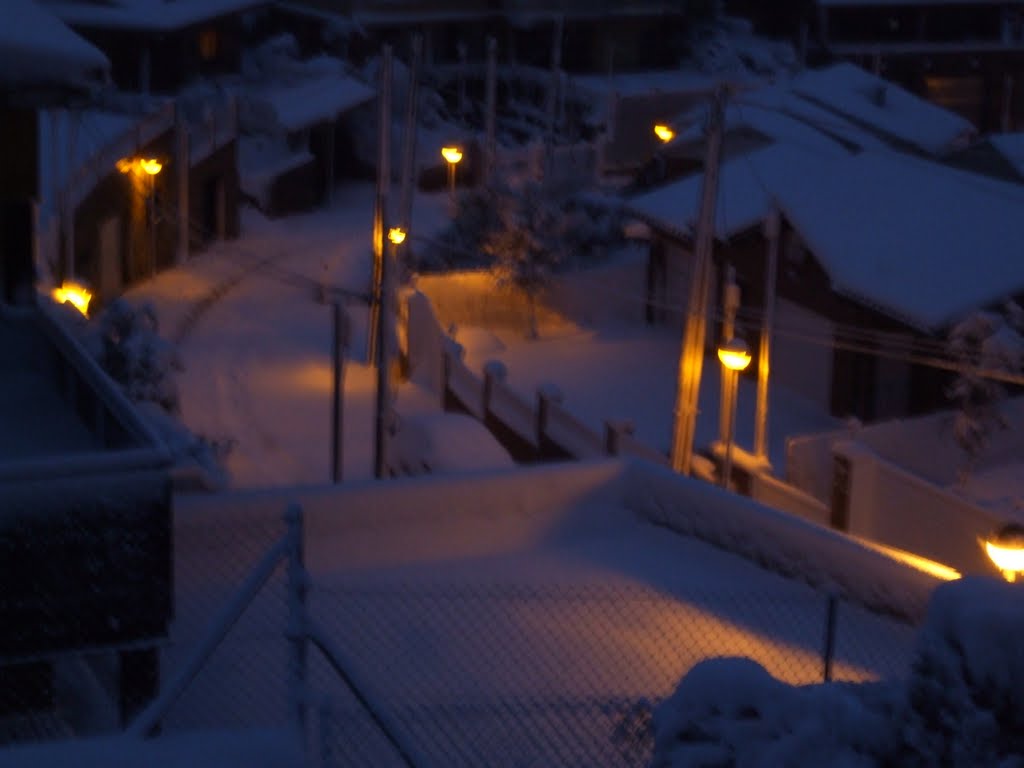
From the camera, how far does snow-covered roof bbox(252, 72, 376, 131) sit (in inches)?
1556

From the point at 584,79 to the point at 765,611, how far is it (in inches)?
1571

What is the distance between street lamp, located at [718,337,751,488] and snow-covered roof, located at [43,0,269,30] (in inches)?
983

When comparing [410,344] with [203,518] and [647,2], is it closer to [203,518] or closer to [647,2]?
[203,518]

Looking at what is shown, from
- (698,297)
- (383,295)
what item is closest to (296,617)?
(698,297)

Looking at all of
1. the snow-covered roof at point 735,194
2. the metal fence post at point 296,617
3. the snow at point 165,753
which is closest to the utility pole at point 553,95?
the snow-covered roof at point 735,194

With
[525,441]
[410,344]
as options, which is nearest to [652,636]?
[525,441]

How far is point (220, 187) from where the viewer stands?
114ft

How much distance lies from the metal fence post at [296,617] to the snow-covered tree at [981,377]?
1320 cm

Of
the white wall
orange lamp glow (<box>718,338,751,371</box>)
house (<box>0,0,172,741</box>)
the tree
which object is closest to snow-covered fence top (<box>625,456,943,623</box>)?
orange lamp glow (<box>718,338,751,371</box>)

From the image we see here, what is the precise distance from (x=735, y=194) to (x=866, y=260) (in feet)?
14.4

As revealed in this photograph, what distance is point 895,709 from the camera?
492 cm

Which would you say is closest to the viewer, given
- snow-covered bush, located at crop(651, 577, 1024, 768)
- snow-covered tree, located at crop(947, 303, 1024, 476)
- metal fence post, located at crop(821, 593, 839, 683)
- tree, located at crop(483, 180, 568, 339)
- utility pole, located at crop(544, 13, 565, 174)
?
snow-covered bush, located at crop(651, 577, 1024, 768)

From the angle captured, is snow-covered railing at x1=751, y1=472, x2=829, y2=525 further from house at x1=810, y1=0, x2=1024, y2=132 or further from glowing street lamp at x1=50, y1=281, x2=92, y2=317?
house at x1=810, y1=0, x2=1024, y2=132

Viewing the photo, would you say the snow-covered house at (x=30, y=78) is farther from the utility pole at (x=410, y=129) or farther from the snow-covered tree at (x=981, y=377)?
the utility pole at (x=410, y=129)
